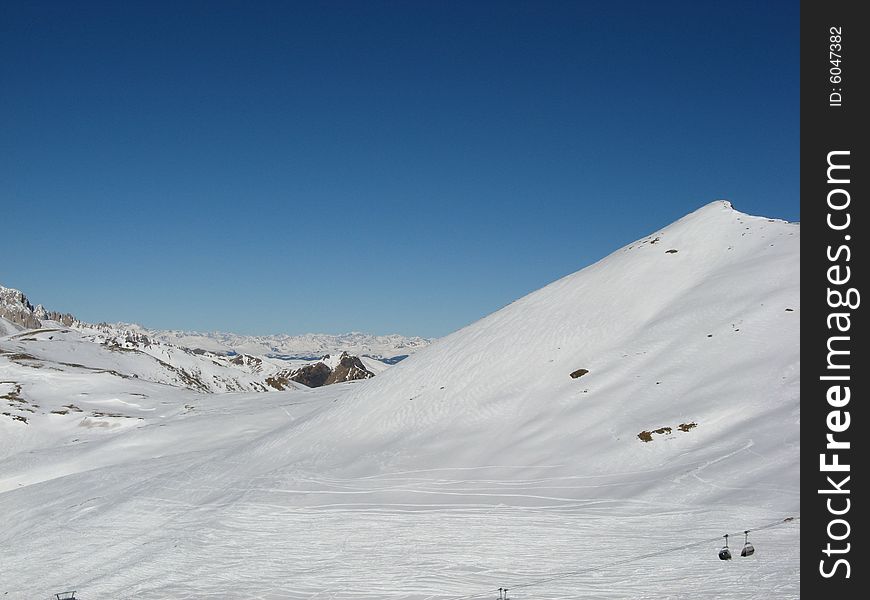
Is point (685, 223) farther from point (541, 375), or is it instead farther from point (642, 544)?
point (642, 544)

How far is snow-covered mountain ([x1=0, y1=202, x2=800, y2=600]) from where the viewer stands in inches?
679

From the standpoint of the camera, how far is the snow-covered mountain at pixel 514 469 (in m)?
17.2
